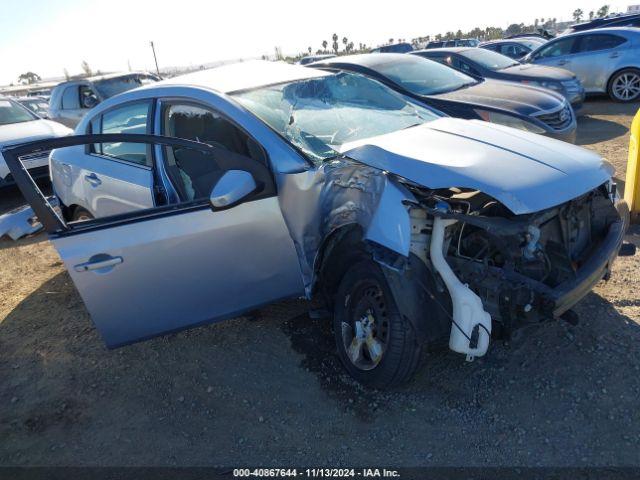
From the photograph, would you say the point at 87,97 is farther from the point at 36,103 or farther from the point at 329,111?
the point at 329,111

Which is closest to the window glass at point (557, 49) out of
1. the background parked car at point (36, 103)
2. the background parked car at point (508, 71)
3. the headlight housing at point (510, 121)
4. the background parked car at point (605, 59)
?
the background parked car at point (605, 59)

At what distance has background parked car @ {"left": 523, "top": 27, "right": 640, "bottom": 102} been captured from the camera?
33.9 feet

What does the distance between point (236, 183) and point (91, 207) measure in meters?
1.87

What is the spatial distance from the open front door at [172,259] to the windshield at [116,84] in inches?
345

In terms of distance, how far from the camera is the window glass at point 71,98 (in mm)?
10328

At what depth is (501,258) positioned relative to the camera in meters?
2.50

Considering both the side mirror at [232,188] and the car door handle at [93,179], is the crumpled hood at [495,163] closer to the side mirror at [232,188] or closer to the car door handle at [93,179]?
the side mirror at [232,188]

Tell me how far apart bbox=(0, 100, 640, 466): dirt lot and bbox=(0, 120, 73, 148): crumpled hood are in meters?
4.69

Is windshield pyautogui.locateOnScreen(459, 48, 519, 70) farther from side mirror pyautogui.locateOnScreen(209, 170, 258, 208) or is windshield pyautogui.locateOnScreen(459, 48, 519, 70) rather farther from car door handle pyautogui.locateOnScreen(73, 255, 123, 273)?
car door handle pyautogui.locateOnScreen(73, 255, 123, 273)

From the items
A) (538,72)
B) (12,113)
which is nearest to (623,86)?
(538,72)

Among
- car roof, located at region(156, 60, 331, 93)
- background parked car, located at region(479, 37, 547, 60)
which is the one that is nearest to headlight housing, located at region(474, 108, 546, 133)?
car roof, located at region(156, 60, 331, 93)

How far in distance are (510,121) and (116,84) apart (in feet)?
28.4

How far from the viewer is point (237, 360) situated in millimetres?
3215

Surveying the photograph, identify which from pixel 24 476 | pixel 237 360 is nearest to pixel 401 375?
pixel 237 360
